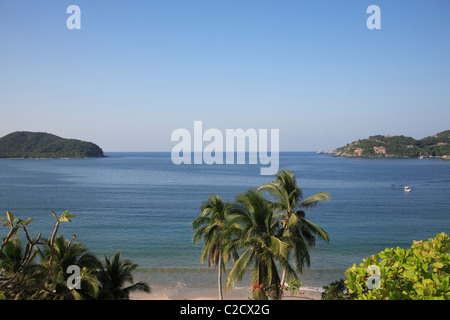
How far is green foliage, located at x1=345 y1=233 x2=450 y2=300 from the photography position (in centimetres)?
485

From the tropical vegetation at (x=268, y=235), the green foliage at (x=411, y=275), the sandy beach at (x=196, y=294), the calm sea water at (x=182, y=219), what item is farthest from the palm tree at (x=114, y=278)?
the green foliage at (x=411, y=275)

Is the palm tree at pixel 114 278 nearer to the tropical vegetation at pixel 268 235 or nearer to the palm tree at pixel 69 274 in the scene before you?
the palm tree at pixel 69 274

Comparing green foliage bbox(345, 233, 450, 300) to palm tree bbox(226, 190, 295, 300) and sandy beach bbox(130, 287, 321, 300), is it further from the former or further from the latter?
sandy beach bbox(130, 287, 321, 300)

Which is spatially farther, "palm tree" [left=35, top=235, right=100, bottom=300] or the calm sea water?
the calm sea water

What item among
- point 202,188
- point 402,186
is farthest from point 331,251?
point 402,186

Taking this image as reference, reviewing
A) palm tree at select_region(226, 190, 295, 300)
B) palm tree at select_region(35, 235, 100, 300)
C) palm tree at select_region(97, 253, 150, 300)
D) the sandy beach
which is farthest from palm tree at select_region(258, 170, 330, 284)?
the sandy beach

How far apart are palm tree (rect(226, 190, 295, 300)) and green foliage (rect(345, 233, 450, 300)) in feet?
23.6

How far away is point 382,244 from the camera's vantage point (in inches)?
1469

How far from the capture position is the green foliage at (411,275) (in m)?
4.85

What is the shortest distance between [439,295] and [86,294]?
12.1 m

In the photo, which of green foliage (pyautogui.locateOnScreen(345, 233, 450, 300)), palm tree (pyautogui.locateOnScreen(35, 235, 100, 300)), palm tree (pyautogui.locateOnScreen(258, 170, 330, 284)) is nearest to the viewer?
green foliage (pyautogui.locateOnScreen(345, 233, 450, 300))

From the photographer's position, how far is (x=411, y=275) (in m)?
5.20

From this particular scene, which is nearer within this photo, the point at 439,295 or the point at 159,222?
the point at 439,295
